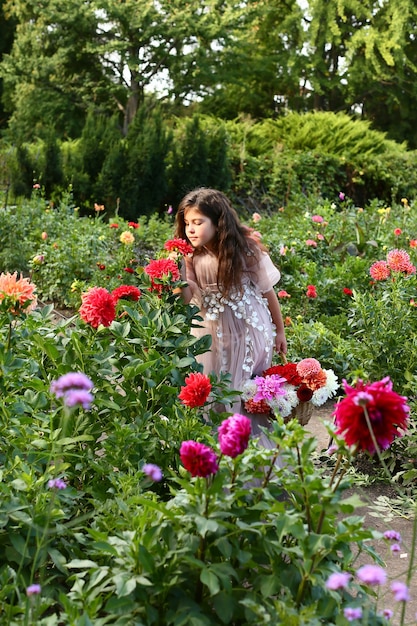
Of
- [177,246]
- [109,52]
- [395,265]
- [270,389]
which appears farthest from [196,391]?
[109,52]

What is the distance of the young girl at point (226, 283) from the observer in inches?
121

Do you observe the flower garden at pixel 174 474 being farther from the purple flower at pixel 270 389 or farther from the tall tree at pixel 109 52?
the tall tree at pixel 109 52

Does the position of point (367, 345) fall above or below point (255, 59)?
below

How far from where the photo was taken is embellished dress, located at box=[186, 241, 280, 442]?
3146 millimetres

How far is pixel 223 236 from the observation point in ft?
10.1

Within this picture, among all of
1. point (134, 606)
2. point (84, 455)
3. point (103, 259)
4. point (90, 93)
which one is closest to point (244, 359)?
point (84, 455)

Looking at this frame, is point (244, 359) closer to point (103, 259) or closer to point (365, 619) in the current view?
point (365, 619)

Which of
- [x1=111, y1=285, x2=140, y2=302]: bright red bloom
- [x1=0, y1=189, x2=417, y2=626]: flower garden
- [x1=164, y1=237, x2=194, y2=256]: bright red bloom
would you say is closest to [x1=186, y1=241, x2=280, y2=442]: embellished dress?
[x1=0, y1=189, x2=417, y2=626]: flower garden

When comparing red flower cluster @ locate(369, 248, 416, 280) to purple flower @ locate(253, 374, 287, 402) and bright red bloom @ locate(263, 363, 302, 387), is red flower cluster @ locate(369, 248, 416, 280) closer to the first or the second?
bright red bloom @ locate(263, 363, 302, 387)

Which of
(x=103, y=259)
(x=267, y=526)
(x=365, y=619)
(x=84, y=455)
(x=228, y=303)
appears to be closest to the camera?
(x=365, y=619)

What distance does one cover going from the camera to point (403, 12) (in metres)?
18.9

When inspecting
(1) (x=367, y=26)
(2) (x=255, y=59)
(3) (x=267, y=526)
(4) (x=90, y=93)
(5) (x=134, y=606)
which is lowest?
(5) (x=134, y=606)

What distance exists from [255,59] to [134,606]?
18.1 m

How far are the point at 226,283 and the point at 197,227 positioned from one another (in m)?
0.26
